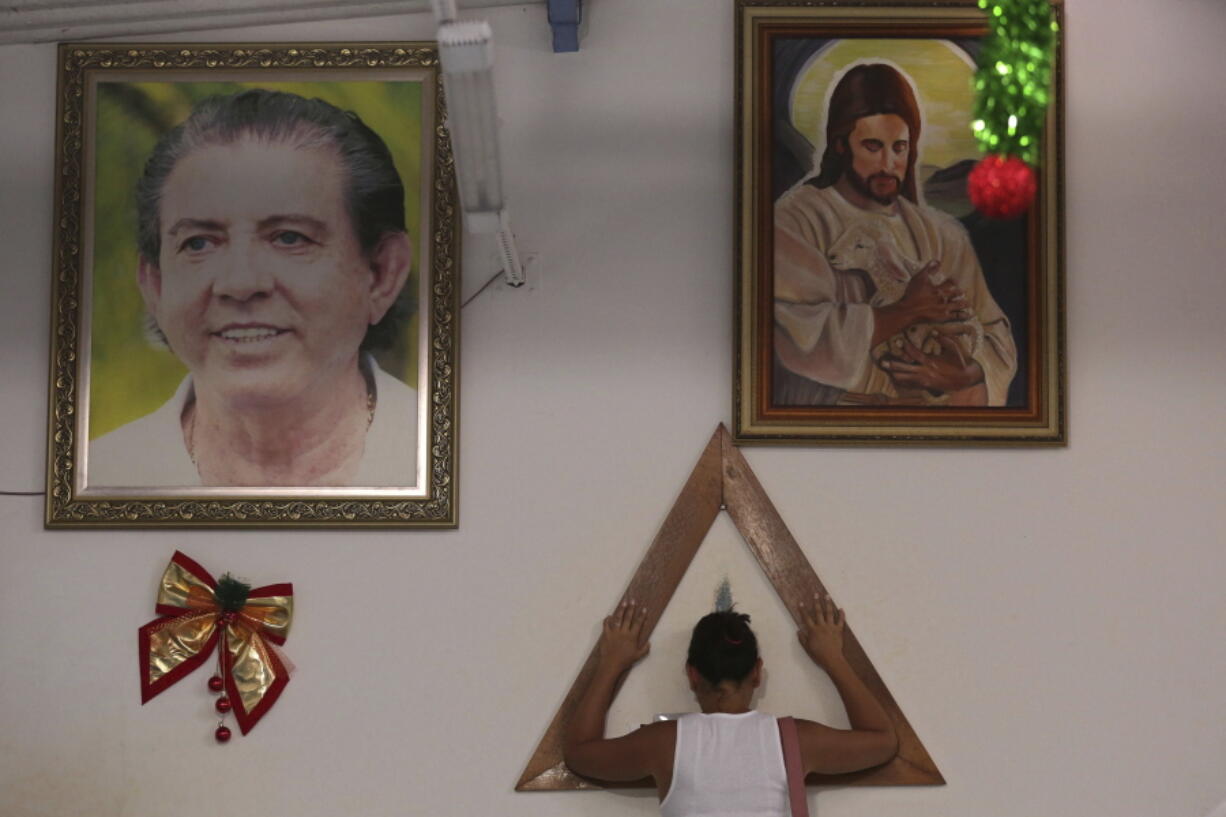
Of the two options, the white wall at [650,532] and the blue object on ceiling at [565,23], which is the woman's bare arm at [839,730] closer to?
the white wall at [650,532]

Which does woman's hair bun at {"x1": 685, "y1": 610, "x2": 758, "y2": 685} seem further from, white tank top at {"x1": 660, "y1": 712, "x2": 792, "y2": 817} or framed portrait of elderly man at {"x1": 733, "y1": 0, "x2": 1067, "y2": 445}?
framed portrait of elderly man at {"x1": 733, "y1": 0, "x2": 1067, "y2": 445}

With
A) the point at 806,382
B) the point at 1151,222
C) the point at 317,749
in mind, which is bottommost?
the point at 317,749

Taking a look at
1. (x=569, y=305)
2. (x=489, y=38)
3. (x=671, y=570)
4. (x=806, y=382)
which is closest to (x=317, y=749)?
(x=671, y=570)

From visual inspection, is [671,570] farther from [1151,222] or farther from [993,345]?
[1151,222]

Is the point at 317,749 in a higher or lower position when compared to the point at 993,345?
lower

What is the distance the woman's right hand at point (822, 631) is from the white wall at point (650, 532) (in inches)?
2.9

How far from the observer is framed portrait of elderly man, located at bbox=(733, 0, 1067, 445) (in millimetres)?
4105

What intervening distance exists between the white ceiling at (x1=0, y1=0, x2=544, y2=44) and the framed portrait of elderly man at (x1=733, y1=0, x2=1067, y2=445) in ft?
3.01

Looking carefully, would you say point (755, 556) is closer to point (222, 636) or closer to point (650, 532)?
point (650, 532)

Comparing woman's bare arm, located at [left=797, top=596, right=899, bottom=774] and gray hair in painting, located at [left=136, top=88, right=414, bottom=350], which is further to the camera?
gray hair in painting, located at [left=136, top=88, right=414, bottom=350]

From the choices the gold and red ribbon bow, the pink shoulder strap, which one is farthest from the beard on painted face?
the gold and red ribbon bow

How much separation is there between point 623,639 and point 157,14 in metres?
2.17

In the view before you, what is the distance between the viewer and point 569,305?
13.6 feet

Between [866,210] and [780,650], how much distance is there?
1.25 meters
